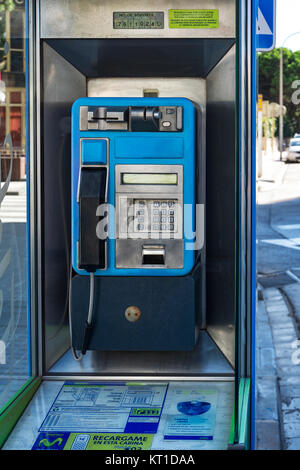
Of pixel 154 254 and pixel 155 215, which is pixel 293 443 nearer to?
pixel 154 254

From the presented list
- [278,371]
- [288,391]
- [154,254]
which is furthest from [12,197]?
[278,371]

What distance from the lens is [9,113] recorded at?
2389mm

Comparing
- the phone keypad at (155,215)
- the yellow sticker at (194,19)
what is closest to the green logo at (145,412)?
the phone keypad at (155,215)

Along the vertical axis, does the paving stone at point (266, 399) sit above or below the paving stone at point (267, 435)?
above

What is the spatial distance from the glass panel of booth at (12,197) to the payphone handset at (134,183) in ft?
0.69

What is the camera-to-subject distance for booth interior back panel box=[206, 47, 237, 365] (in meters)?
2.64

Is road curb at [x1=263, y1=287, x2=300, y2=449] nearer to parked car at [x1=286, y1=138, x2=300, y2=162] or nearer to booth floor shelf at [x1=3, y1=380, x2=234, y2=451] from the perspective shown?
booth floor shelf at [x1=3, y1=380, x2=234, y2=451]

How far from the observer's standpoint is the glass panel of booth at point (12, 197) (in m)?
2.27

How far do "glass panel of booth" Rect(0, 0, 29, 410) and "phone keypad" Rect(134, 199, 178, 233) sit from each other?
1.42 feet

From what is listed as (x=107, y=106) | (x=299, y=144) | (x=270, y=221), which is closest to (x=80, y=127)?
(x=107, y=106)

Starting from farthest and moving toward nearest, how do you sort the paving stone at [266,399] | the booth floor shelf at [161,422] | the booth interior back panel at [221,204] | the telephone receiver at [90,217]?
the paving stone at [266,399] → the booth interior back panel at [221,204] → the telephone receiver at [90,217] → the booth floor shelf at [161,422]

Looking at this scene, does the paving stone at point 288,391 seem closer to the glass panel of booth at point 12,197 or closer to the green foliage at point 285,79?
the glass panel of booth at point 12,197

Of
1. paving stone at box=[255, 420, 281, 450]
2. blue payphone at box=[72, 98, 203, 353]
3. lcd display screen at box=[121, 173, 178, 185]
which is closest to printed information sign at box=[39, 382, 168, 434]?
blue payphone at box=[72, 98, 203, 353]
